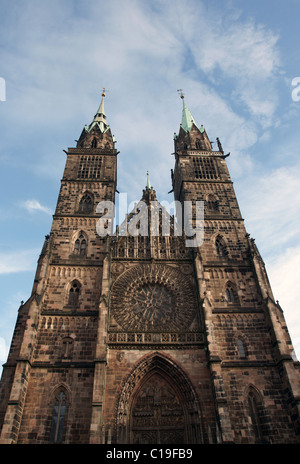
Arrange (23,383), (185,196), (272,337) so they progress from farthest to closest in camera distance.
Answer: (185,196)
(272,337)
(23,383)

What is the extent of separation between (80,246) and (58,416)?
958cm

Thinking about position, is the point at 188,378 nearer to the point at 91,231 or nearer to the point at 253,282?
the point at 253,282

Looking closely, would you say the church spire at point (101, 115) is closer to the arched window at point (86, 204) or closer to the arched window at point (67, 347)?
the arched window at point (86, 204)

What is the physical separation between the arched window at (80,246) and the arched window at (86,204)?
228 cm

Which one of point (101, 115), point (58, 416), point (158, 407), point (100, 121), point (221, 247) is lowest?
point (58, 416)

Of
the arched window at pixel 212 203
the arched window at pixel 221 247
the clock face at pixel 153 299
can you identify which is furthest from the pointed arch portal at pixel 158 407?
the arched window at pixel 212 203

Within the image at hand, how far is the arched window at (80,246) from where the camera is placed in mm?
21311

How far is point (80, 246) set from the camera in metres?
21.6

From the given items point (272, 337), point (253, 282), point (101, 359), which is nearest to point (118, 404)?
point (101, 359)

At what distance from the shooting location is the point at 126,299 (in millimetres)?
18859

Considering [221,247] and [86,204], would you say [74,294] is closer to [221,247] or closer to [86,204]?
[86,204]

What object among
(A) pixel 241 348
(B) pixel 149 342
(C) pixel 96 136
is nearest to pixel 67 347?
(B) pixel 149 342
